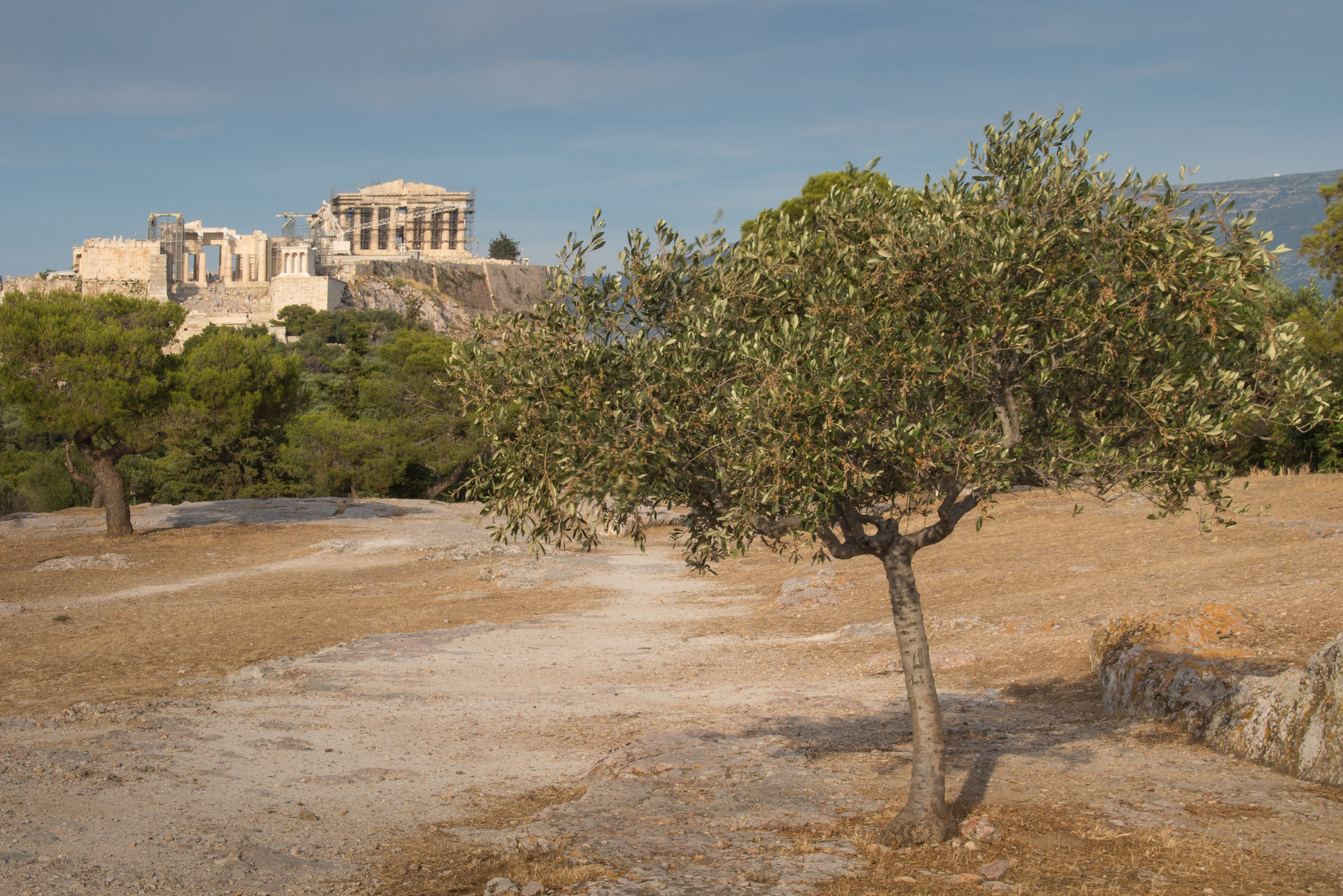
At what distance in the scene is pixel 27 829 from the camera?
6961 mm

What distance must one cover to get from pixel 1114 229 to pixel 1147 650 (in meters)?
5.99

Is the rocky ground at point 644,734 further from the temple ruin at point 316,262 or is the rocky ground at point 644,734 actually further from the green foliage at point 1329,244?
the temple ruin at point 316,262

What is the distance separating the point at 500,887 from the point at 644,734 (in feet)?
14.0

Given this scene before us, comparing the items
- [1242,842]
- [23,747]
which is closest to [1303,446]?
[1242,842]

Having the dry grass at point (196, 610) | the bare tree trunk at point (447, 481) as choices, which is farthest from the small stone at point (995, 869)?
the bare tree trunk at point (447, 481)

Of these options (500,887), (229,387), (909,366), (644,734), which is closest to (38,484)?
(229,387)

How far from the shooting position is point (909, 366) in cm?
609

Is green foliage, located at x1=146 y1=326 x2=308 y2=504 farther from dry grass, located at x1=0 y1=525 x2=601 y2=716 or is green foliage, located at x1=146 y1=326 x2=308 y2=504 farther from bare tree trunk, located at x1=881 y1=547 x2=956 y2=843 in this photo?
bare tree trunk, located at x1=881 y1=547 x2=956 y2=843

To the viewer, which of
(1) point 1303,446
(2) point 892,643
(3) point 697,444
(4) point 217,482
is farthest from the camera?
(4) point 217,482

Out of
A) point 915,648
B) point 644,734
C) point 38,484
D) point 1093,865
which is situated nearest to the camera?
point 1093,865

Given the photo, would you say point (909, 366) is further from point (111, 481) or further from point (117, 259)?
point (117, 259)

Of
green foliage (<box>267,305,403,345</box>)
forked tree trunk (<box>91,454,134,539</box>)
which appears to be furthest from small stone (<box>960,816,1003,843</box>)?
green foliage (<box>267,305,403,345</box>)

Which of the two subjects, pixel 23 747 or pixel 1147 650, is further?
pixel 1147 650

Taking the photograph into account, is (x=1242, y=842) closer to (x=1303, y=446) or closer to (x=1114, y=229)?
(x=1114, y=229)
